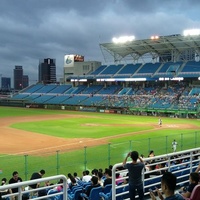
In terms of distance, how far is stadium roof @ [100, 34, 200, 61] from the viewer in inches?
2670

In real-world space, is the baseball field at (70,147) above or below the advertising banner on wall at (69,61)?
below

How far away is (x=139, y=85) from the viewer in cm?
8369

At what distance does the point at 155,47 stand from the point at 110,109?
19773 millimetres

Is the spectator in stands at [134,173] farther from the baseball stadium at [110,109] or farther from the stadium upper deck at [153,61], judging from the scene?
the stadium upper deck at [153,61]

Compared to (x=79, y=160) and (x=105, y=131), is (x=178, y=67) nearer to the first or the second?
(x=105, y=131)

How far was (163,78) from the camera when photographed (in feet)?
244

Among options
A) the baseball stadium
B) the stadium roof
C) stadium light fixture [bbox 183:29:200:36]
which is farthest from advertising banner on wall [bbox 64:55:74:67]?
stadium light fixture [bbox 183:29:200:36]

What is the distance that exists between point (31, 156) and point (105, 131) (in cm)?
1641

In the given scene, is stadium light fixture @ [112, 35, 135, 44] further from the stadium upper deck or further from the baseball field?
the baseball field

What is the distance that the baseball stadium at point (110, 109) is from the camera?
89.9ft

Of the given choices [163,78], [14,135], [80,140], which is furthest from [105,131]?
[163,78]

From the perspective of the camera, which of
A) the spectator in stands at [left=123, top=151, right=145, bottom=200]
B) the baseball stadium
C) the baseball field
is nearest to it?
the spectator in stands at [left=123, top=151, right=145, bottom=200]

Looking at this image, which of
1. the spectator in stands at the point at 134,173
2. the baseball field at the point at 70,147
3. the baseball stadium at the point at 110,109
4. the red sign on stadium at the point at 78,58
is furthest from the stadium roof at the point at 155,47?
the spectator in stands at the point at 134,173

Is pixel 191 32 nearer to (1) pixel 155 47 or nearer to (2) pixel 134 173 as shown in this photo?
(1) pixel 155 47
